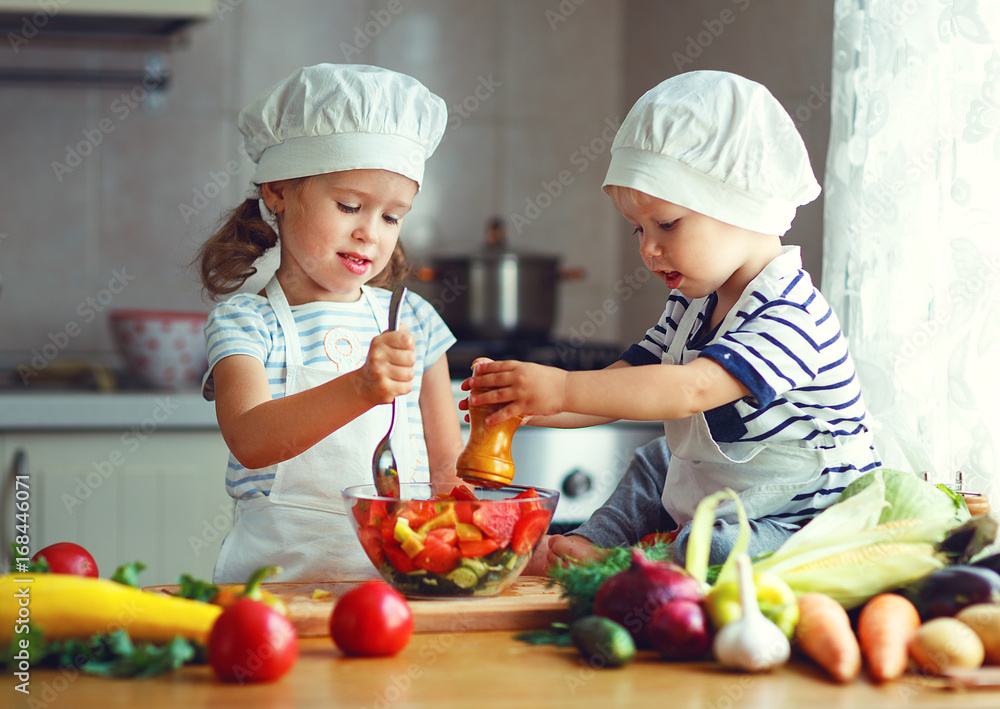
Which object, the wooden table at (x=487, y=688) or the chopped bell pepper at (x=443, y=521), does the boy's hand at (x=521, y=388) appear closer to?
the chopped bell pepper at (x=443, y=521)

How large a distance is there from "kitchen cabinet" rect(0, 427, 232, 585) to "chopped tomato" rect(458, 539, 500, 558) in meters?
1.25

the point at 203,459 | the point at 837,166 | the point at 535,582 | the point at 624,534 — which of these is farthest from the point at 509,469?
the point at 203,459

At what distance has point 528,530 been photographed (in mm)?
901

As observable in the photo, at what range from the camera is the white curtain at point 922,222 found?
1206 millimetres

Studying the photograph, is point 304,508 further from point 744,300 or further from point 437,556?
point 744,300

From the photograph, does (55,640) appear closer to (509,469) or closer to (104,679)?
(104,679)

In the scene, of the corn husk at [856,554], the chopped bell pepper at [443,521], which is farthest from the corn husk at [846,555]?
the chopped bell pepper at [443,521]

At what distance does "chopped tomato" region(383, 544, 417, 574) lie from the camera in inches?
34.6

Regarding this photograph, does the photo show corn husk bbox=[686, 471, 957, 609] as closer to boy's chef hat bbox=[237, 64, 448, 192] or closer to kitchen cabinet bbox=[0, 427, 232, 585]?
boy's chef hat bbox=[237, 64, 448, 192]

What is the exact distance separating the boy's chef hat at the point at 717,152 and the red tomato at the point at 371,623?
474 millimetres

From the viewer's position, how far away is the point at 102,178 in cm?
249

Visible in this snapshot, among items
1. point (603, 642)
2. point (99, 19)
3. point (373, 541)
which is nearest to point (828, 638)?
point (603, 642)

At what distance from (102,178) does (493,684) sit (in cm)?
216

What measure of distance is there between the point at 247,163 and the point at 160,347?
0.62m
